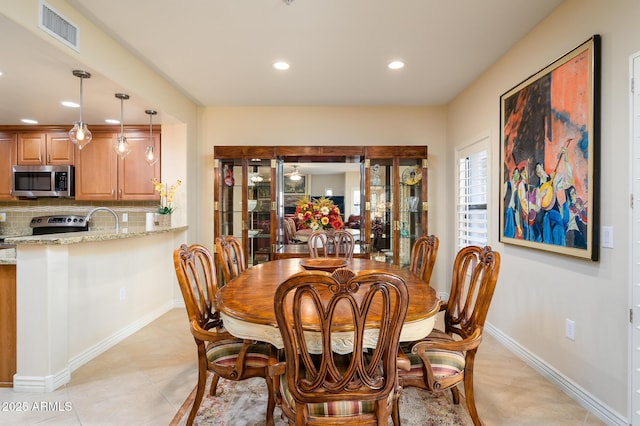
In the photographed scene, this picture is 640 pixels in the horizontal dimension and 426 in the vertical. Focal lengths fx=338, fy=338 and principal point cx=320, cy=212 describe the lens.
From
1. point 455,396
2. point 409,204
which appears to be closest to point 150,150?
point 409,204

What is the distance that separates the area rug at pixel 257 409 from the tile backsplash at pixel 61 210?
324 centimetres

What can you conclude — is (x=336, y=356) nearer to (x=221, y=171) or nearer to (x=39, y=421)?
(x=39, y=421)

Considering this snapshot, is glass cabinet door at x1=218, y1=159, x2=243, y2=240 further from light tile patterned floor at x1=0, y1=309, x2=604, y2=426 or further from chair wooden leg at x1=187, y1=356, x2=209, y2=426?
chair wooden leg at x1=187, y1=356, x2=209, y2=426

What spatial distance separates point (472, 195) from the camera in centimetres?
384

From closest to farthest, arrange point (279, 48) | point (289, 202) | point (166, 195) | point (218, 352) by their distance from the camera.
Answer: point (218, 352), point (279, 48), point (166, 195), point (289, 202)

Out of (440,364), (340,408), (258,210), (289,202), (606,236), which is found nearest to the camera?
(340,408)

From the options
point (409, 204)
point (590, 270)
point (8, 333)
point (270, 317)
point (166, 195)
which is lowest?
point (8, 333)

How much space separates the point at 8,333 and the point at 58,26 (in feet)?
7.00

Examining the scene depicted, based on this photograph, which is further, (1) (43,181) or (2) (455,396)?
(1) (43,181)

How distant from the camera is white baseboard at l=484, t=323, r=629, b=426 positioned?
1949 mm

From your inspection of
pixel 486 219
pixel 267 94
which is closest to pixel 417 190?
pixel 486 219

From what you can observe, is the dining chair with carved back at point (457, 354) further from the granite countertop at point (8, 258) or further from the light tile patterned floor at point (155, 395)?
the granite countertop at point (8, 258)

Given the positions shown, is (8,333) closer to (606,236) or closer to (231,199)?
(231,199)

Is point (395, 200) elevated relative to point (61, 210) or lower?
elevated
